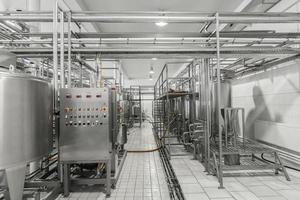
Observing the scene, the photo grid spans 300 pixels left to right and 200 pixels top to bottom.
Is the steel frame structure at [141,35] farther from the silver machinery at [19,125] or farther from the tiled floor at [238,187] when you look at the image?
the silver machinery at [19,125]

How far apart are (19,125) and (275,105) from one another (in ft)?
16.7

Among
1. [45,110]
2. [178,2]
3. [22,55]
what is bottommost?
[45,110]

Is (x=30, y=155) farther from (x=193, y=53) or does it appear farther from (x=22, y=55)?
(x=193, y=53)

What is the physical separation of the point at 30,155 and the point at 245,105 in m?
5.89

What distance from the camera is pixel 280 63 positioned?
4.17 m

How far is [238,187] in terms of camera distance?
104 inches

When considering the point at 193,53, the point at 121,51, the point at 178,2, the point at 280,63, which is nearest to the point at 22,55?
the point at 121,51

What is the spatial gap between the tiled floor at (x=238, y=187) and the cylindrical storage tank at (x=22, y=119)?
199 cm

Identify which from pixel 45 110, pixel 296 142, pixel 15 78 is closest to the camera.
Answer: pixel 15 78

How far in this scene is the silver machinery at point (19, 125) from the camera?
1.77 meters

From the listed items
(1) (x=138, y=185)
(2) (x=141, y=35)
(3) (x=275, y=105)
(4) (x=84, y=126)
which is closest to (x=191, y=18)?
(2) (x=141, y=35)

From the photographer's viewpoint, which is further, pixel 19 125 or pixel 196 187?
pixel 196 187

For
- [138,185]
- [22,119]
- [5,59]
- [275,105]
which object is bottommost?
[138,185]

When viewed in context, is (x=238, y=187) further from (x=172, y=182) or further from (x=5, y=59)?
(x=5, y=59)
